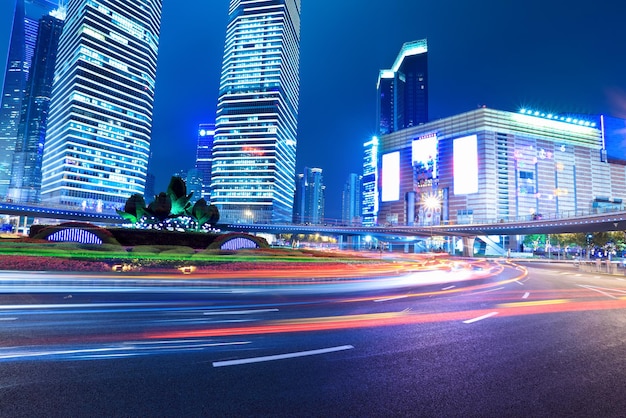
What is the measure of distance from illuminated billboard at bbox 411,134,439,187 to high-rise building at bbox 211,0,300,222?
213ft

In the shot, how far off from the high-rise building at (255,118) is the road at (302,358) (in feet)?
467

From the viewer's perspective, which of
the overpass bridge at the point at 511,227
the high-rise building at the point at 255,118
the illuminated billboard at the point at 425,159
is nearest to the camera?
the overpass bridge at the point at 511,227

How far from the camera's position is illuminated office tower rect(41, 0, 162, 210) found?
12838cm

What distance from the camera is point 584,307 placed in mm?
11938

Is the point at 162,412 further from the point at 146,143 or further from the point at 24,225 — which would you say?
the point at 146,143

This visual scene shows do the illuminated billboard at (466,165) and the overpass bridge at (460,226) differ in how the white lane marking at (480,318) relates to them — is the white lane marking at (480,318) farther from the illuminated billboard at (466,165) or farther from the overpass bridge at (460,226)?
the illuminated billboard at (466,165)

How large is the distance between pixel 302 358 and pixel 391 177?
Result: 568 ft

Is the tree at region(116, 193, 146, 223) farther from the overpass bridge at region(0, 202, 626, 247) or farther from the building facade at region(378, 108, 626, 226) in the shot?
the building facade at region(378, 108, 626, 226)

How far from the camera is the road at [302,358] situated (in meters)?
4.19

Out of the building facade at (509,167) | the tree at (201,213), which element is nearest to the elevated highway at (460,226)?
the building facade at (509,167)

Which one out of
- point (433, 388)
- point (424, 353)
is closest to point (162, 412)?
point (433, 388)

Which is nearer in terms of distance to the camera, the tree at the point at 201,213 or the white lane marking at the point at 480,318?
the white lane marking at the point at 480,318

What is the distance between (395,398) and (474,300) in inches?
405

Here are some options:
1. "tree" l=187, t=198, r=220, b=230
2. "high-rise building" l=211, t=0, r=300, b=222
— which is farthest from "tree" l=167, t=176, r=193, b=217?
"high-rise building" l=211, t=0, r=300, b=222
